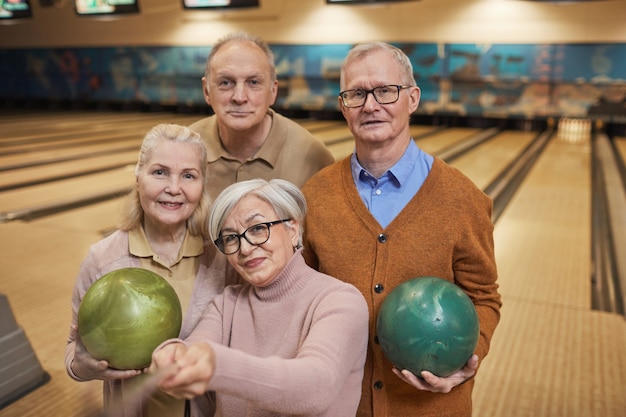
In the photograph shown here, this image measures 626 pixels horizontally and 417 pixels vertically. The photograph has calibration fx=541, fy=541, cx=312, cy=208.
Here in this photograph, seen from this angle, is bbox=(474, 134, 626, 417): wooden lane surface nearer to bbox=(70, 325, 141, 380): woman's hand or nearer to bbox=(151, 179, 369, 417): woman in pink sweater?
bbox=(151, 179, 369, 417): woman in pink sweater

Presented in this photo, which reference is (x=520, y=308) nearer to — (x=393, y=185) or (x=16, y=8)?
(x=393, y=185)

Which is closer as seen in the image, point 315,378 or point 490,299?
point 315,378

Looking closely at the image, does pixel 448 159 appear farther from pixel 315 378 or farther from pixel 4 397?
pixel 315 378

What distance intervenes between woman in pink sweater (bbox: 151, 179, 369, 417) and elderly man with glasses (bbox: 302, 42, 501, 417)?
0.15 meters

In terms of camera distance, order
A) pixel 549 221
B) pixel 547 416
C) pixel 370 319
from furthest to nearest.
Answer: pixel 549 221
pixel 547 416
pixel 370 319

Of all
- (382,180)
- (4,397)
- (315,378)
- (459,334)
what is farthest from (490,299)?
(4,397)

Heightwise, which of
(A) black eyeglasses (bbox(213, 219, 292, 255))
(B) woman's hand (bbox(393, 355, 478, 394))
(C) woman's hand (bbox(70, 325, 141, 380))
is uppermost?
(A) black eyeglasses (bbox(213, 219, 292, 255))

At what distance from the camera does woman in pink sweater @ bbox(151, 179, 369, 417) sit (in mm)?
1069

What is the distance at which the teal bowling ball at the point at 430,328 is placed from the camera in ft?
3.77

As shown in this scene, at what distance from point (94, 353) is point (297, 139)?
108 centimetres

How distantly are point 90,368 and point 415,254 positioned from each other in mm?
788

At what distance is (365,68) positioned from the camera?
1.34 m

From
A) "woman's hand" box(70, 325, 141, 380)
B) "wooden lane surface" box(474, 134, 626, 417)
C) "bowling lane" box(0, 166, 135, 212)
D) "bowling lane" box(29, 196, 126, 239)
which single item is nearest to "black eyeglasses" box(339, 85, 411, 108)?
"woman's hand" box(70, 325, 141, 380)

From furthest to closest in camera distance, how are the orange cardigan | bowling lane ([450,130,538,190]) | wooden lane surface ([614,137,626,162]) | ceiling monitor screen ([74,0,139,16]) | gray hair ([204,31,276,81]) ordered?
ceiling monitor screen ([74,0,139,16]) → wooden lane surface ([614,137,626,162]) → bowling lane ([450,130,538,190]) → gray hair ([204,31,276,81]) → the orange cardigan
